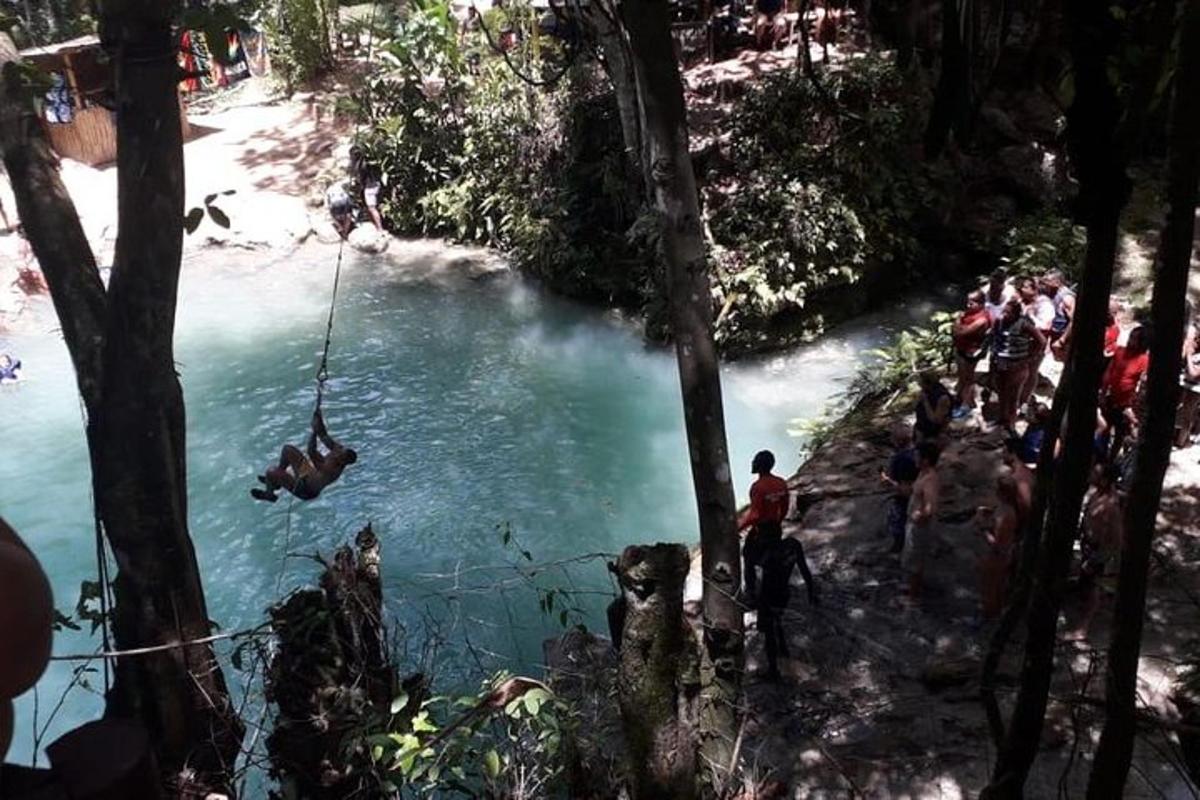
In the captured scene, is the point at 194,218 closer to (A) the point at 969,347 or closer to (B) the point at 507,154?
(A) the point at 969,347

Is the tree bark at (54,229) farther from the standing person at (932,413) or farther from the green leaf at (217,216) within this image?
the standing person at (932,413)

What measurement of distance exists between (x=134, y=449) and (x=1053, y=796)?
447cm

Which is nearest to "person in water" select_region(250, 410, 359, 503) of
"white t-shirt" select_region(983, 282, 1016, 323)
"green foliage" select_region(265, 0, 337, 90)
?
"white t-shirt" select_region(983, 282, 1016, 323)

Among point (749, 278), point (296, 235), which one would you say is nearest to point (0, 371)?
point (296, 235)

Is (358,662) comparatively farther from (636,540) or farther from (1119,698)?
(636,540)

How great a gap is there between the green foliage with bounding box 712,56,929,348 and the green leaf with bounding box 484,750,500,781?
8.87 metres

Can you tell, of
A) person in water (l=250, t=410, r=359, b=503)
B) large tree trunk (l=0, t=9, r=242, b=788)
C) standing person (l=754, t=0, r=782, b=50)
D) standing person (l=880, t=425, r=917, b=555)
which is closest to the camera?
large tree trunk (l=0, t=9, r=242, b=788)

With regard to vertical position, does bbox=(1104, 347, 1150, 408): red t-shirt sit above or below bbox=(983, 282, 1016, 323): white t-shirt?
below

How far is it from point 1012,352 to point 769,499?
3.09 m

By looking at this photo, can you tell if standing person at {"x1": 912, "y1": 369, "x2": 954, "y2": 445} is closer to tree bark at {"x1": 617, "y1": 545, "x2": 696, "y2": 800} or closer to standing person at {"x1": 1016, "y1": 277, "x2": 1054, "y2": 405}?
standing person at {"x1": 1016, "y1": 277, "x2": 1054, "y2": 405}

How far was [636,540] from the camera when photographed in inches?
364

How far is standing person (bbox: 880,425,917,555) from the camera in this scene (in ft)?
21.3

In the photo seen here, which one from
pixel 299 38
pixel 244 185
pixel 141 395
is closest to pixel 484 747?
pixel 141 395

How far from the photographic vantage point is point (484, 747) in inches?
149
